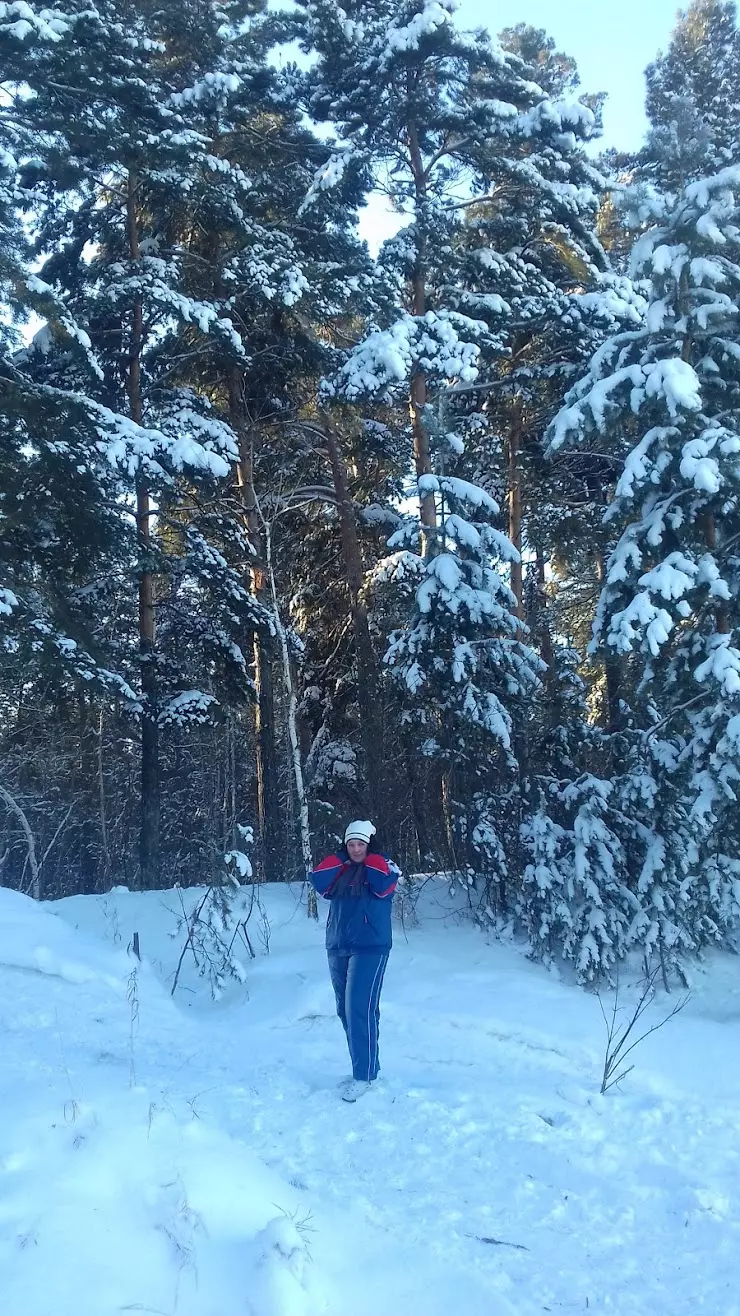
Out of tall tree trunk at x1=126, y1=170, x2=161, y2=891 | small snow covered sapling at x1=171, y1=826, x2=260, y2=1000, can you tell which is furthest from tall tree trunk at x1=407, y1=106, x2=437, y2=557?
small snow covered sapling at x1=171, y1=826, x2=260, y2=1000

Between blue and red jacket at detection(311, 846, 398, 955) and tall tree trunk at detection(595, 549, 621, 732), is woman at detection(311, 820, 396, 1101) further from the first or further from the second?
tall tree trunk at detection(595, 549, 621, 732)

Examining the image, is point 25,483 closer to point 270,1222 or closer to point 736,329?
point 736,329

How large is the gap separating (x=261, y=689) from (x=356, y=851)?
9.69 meters

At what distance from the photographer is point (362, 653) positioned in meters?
15.8

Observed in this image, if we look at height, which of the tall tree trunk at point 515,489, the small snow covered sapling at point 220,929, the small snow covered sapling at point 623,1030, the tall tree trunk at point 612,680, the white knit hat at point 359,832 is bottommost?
the small snow covered sapling at point 623,1030

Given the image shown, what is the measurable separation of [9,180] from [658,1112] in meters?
11.5

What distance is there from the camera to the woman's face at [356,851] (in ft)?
20.6

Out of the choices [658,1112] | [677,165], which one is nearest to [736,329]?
[677,165]

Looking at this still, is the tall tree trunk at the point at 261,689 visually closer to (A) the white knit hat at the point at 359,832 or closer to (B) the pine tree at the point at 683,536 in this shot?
(B) the pine tree at the point at 683,536

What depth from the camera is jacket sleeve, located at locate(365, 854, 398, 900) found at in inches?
242

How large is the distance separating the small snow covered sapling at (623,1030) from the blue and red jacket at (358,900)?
5.49 ft

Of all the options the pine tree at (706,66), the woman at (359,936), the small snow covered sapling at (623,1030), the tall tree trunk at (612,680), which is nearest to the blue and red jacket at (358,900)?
the woman at (359,936)

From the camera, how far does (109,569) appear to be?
14.2 metres

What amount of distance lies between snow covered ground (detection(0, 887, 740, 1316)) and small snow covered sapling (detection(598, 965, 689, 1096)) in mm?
113
